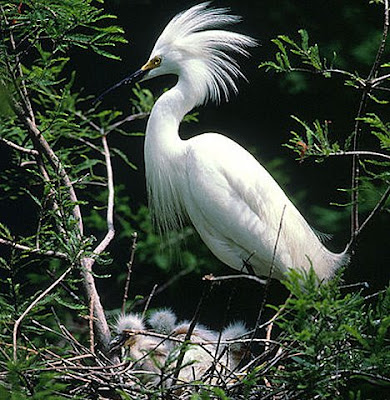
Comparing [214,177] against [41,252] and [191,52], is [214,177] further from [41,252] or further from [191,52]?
[41,252]

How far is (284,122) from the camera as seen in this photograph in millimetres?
3762

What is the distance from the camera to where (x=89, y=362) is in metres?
3.12

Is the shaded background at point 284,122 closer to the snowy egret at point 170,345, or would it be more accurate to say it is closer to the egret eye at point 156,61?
the egret eye at point 156,61

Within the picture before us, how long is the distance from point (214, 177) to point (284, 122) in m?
1.11

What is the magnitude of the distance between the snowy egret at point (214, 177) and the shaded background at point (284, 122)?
26.9 inches

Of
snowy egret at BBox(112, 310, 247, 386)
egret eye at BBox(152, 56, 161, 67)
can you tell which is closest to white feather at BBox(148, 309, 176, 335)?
snowy egret at BBox(112, 310, 247, 386)

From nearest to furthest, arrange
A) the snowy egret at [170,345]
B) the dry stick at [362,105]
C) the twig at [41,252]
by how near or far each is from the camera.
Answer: the dry stick at [362,105] → the twig at [41,252] → the snowy egret at [170,345]

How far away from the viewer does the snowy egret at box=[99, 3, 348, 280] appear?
2734 mm

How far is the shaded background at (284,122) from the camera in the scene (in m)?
3.54

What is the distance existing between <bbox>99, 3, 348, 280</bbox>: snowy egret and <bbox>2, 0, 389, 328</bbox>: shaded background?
2.24 feet

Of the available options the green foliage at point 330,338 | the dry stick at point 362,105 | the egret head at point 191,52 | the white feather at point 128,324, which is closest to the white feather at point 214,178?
the egret head at point 191,52

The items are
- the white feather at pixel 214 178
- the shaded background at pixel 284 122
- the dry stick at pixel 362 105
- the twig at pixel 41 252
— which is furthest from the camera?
the shaded background at pixel 284 122

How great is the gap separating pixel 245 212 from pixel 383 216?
3.26 feet

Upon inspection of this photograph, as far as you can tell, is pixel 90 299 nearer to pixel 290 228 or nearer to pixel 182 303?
pixel 290 228
